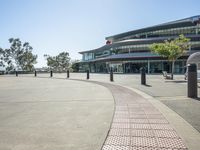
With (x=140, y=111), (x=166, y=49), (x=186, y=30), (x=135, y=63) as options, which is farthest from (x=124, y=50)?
(x=140, y=111)

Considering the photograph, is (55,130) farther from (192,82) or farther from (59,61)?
(59,61)

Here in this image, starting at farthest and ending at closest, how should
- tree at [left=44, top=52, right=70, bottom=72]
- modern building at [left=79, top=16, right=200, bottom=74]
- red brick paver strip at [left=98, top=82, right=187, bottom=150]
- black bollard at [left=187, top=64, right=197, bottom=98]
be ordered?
A: tree at [left=44, top=52, right=70, bottom=72], modern building at [left=79, top=16, right=200, bottom=74], black bollard at [left=187, top=64, right=197, bottom=98], red brick paver strip at [left=98, top=82, right=187, bottom=150]

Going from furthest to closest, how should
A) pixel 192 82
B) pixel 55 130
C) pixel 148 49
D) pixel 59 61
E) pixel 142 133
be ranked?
pixel 59 61 → pixel 148 49 → pixel 192 82 → pixel 55 130 → pixel 142 133

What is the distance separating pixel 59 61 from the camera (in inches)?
3620

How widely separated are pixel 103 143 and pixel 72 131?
3.55ft

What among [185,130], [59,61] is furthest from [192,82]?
[59,61]

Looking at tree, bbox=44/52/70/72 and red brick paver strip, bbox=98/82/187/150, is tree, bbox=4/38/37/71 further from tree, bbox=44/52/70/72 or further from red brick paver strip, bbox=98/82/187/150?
red brick paver strip, bbox=98/82/187/150

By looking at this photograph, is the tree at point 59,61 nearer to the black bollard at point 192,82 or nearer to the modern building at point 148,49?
the modern building at point 148,49

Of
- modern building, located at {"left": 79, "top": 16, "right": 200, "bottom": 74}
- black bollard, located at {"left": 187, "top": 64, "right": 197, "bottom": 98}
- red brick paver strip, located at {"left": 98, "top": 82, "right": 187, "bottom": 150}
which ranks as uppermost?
modern building, located at {"left": 79, "top": 16, "right": 200, "bottom": 74}

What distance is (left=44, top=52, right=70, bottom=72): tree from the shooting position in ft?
298

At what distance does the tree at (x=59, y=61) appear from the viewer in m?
90.8

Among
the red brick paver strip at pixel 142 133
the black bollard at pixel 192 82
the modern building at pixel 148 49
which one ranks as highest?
the modern building at pixel 148 49

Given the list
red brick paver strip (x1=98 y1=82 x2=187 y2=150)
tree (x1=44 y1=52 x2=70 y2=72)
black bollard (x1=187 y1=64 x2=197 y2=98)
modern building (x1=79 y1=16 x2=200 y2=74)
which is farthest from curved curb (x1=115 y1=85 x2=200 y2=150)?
tree (x1=44 y1=52 x2=70 y2=72)

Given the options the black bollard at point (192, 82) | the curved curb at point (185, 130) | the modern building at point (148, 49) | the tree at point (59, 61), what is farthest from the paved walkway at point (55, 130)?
the tree at point (59, 61)
